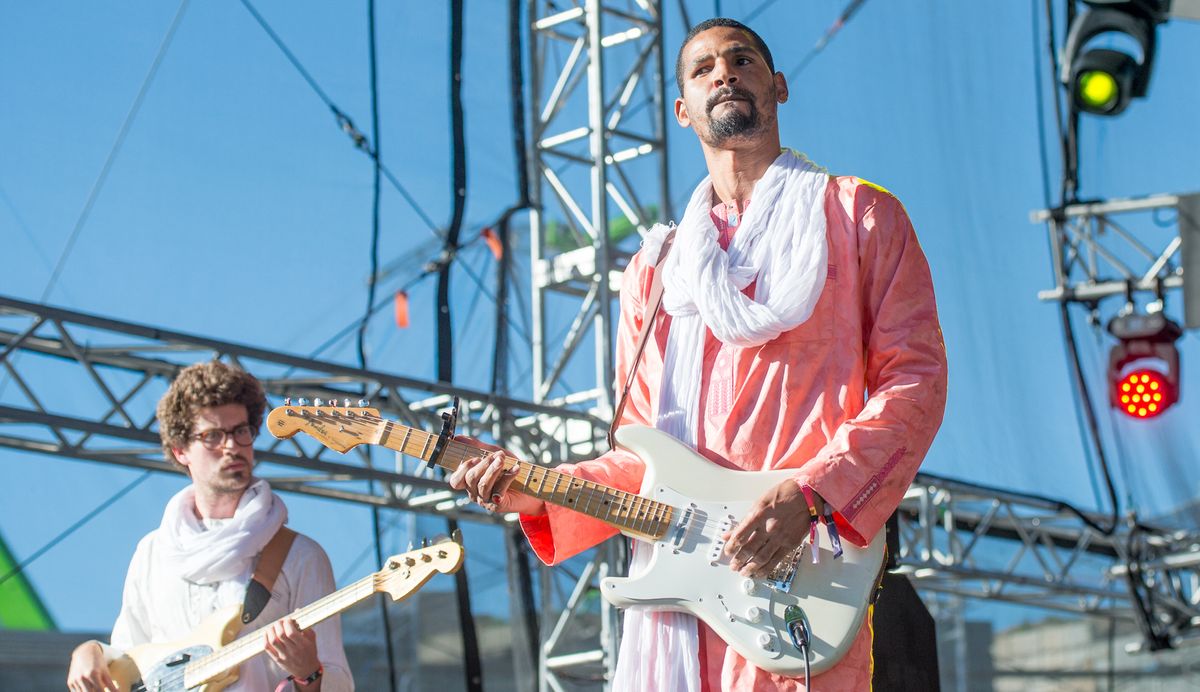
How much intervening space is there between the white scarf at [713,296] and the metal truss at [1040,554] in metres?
5.10

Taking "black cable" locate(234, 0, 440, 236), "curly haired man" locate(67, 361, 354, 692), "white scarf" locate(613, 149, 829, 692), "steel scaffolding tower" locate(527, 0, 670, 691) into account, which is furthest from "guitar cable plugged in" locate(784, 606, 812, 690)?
"black cable" locate(234, 0, 440, 236)

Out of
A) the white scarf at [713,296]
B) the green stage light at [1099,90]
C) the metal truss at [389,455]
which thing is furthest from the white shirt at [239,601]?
the green stage light at [1099,90]

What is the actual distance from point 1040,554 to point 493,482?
7.00m

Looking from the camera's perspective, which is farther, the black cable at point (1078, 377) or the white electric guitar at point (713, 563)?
the black cable at point (1078, 377)

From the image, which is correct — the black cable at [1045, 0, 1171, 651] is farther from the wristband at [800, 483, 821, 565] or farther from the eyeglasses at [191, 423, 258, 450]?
the wristband at [800, 483, 821, 565]

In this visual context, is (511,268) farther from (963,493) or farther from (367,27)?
(963,493)

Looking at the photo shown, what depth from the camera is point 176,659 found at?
3260 millimetres

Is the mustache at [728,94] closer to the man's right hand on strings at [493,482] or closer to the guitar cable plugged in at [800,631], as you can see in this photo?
the man's right hand on strings at [493,482]

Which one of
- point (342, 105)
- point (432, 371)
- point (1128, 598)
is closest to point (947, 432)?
point (1128, 598)

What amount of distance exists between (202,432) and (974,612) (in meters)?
9.65

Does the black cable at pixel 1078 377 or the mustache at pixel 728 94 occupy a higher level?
the black cable at pixel 1078 377

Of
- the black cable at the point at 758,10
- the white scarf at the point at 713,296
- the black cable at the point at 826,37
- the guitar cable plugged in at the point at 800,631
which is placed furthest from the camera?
the black cable at the point at 826,37

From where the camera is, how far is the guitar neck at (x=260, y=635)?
3092mm

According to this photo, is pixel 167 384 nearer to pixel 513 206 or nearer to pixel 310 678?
pixel 513 206
